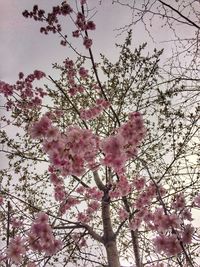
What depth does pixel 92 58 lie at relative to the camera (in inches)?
250

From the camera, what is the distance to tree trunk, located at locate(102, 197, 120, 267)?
8.21 meters

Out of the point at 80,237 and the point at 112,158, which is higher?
the point at 80,237

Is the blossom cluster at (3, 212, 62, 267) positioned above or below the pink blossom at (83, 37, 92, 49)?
below

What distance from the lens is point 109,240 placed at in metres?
8.68

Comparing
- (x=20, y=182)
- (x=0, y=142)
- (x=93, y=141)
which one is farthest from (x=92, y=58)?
(x=20, y=182)

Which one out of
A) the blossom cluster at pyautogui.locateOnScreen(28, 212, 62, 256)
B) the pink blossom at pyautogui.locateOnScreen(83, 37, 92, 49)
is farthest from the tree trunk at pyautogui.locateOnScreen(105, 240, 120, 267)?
the pink blossom at pyautogui.locateOnScreen(83, 37, 92, 49)

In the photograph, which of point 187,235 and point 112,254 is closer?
point 187,235

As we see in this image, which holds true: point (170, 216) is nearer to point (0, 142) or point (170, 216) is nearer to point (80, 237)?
point (80, 237)

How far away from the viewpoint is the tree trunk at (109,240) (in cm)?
A: 821

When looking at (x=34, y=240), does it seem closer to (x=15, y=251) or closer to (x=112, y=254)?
(x=15, y=251)

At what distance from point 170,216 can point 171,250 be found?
1.33ft

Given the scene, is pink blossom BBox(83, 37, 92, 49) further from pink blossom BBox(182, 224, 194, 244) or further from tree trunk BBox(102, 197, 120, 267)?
pink blossom BBox(182, 224, 194, 244)

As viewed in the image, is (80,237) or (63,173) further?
(80,237)

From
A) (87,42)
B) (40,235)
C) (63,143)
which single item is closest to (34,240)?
(40,235)
